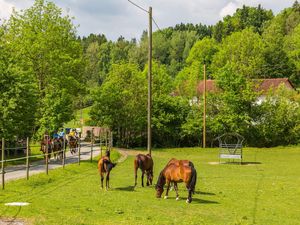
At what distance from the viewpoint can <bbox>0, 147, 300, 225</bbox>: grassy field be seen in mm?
12758

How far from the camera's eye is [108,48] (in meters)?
180

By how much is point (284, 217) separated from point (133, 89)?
45572 mm

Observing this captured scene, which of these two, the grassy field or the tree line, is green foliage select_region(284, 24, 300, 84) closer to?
the tree line

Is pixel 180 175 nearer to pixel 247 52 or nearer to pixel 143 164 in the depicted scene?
pixel 143 164

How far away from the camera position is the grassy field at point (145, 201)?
41.9 feet

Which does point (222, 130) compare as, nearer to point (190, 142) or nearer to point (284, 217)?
point (190, 142)

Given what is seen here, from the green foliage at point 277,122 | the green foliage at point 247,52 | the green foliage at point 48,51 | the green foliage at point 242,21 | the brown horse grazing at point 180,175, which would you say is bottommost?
the brown horse grazing at point 180,175

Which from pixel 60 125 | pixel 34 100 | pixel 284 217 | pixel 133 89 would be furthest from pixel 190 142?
pixel 284 217

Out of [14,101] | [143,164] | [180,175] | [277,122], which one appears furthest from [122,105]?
[180,175]

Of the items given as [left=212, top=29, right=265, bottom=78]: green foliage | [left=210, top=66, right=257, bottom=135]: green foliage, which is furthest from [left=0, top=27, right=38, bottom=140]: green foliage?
[left=212, top=29, right=265, bottom=78]: green foliage

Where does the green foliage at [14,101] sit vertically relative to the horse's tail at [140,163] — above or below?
above

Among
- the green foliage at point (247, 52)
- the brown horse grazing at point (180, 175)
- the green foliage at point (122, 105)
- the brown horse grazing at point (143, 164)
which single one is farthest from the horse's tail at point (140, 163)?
the green foliage at point (247, 52)

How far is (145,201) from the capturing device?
1597 cm

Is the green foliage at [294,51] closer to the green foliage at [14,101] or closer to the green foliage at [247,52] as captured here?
the green foliage at [247,52]
